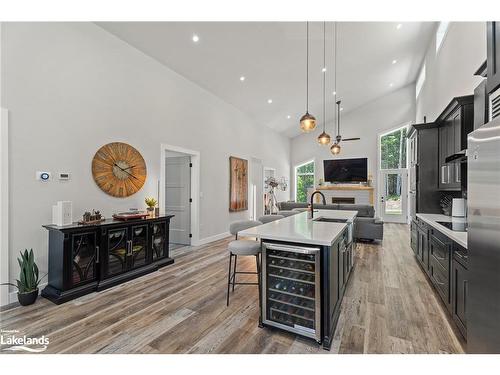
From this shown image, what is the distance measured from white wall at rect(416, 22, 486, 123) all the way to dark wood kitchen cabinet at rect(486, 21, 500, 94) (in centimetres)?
187

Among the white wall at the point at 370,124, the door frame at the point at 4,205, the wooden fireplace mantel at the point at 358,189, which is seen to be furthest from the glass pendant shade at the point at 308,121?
the white wall at the point at 370,124

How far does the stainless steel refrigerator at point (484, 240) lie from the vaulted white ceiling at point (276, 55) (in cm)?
385

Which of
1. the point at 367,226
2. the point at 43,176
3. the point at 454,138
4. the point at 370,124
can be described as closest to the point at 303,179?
the point at 370,124

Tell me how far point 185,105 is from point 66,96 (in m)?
2.26

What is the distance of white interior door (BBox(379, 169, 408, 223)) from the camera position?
8.91 metres

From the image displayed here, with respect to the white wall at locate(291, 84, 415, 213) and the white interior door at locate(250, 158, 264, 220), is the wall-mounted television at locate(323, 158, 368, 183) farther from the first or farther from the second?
→ the white interior door at locate(250, 158, 264, 220)

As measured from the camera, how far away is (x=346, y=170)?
31.5 feet

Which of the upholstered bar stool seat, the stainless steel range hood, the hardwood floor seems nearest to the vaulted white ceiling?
the stainless steel range hood

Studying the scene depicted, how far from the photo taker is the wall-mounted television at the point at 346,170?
938 cm

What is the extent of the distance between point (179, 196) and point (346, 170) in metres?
6.99

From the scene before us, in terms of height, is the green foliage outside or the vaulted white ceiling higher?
the vaulted white ceiling

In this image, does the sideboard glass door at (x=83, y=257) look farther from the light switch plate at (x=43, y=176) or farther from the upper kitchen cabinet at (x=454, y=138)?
the upper kitchen cabinet at (x=454, y=138)
